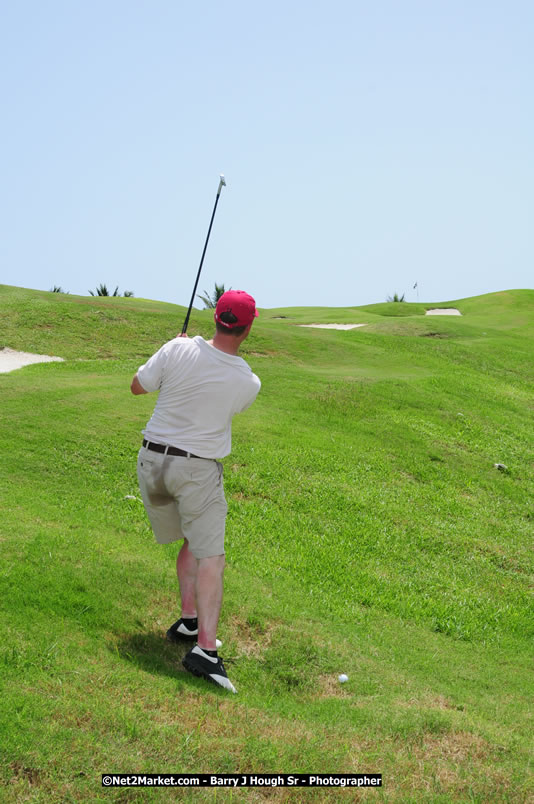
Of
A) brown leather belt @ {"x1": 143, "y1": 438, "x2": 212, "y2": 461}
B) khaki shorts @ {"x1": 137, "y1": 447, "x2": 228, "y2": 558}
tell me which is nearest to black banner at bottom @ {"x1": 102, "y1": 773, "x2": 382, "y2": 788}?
khaki shorts @ {"x1": 137, "y1": 447, "x2": 228, "y2": 558}

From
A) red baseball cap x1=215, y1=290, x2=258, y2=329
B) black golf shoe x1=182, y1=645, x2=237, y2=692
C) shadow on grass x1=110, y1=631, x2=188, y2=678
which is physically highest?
red baseball cap x1=215, y1=290, x2=258, y2=329

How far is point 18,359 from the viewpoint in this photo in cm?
1864

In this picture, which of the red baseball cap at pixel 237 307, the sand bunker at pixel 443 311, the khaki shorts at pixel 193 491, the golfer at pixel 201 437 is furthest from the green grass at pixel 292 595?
the sand bunker at pixel 443 311

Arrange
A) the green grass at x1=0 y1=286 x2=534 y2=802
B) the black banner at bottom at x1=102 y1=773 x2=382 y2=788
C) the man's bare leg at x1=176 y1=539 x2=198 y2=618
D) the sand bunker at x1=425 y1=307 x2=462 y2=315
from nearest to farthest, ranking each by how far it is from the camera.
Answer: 1. the black banner at bottom at x1=102 y1=773 x2=382 y2=788
2. the green grass at x1=0 y1=286 x2=534 y2=802
3. the man's bare leg at x1=176 y1=539 x2=198 y2=618
4. the sand bunker at x1=425 y1=307 x2=462 y2=315

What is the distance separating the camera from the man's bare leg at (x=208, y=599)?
16.0 feet

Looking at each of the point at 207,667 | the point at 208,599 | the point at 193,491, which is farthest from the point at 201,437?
the point at 207,667

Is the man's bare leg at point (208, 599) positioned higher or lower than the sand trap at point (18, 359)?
higher

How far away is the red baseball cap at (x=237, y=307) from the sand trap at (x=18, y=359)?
1386 centimetres

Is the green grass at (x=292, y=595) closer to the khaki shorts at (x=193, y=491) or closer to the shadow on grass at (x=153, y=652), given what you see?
the shadow on grass at (x=153, y=652)

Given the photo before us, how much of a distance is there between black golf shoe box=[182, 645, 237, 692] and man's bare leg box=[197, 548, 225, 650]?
0.06 m

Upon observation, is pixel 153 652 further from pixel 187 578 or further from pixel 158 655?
pixel 187 578

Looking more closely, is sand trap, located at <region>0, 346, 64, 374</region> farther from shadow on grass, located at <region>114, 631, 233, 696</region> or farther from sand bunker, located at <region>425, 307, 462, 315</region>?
sand bunker, located at <region>425, 307, 462, 315</region>

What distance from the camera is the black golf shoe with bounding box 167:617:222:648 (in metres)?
5.44

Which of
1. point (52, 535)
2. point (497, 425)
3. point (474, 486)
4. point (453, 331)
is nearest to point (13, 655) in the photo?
point (52, 535)
